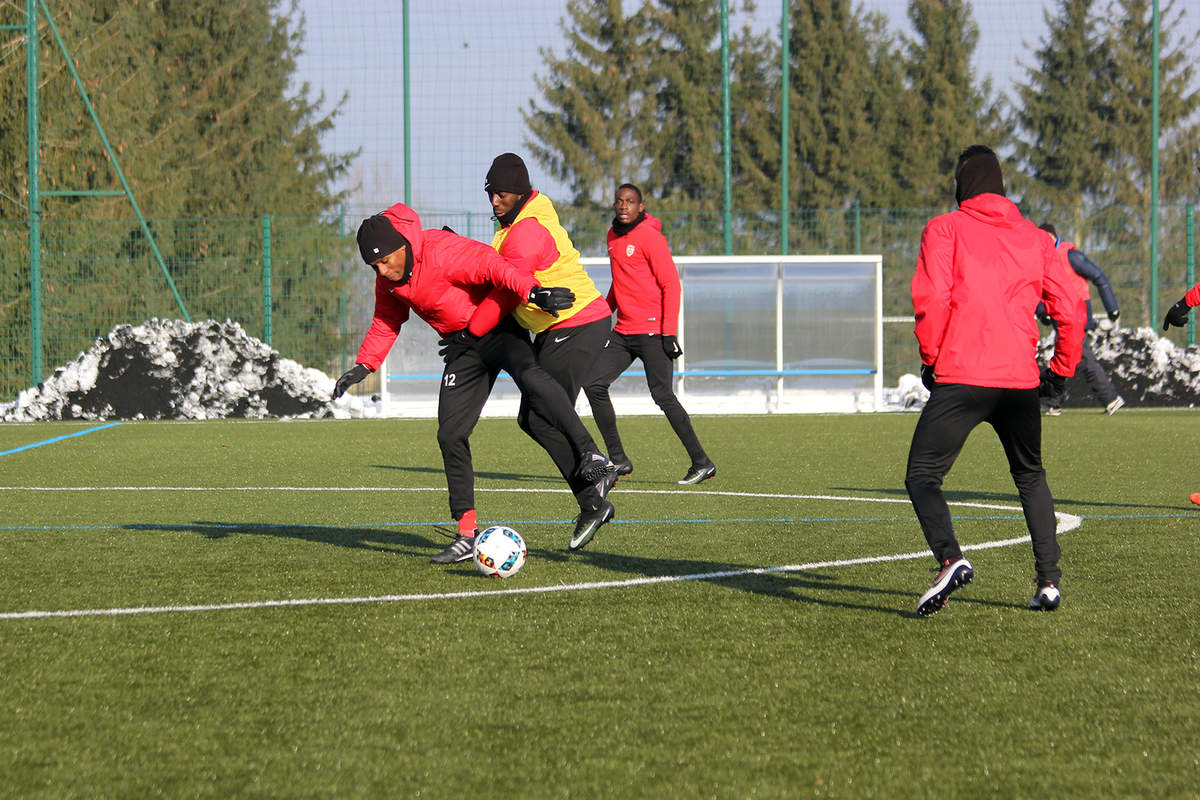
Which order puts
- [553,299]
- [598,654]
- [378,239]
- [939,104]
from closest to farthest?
A: [598,654] < [553,299] < [378,239] < [939,104]

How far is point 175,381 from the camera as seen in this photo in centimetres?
1959

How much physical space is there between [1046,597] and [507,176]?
3.25m

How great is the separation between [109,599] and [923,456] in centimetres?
317

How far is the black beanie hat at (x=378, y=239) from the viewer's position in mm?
6074

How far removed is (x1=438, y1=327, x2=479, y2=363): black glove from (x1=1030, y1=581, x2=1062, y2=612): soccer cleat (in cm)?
279

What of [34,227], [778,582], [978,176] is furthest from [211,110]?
[978,176]

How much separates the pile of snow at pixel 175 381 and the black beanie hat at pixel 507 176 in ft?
44.3

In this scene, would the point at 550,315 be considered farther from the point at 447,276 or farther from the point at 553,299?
the point at 553,299

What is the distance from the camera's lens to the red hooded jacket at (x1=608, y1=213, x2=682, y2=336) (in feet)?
34.8

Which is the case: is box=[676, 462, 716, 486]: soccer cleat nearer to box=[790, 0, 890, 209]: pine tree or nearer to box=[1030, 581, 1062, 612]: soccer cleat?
box=[1030, 581, 1062, 612]: soccer cleat

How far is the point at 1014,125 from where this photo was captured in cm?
3719

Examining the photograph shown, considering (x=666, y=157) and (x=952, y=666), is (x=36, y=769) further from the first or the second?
(x=666, y=157)

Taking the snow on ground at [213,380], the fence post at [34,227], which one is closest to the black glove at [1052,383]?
the snow on ground at [213,380]

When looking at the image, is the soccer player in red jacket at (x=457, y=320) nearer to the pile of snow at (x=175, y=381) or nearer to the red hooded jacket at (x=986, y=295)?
the red hooded jacket at (x=986, y=295)
